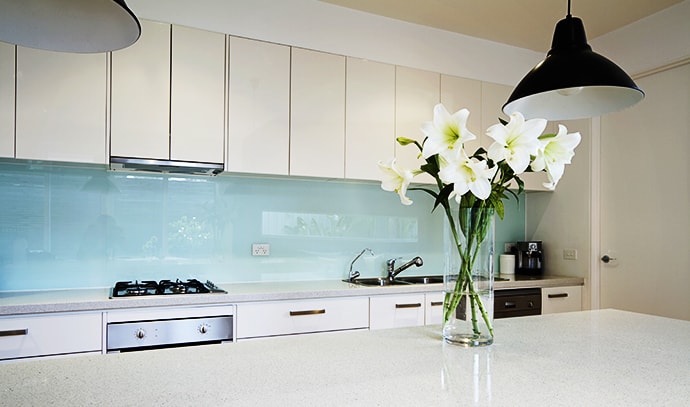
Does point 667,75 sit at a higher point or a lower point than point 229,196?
higher

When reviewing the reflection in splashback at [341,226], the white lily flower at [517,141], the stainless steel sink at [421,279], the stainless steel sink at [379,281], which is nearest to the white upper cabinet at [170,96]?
the reflection in splashback at [341,226]

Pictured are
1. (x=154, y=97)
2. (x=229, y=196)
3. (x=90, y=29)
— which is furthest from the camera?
(x=229, y=196)

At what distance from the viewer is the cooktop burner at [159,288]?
240 cm

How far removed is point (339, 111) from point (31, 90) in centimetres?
166

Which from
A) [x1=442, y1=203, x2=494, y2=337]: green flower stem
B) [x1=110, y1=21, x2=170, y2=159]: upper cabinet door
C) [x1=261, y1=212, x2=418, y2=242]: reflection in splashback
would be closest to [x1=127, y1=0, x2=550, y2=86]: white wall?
[x1=110, y1=21, x2=170, y2=159]: upper cabinet door

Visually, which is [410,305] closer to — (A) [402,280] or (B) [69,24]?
(A) [402,280]

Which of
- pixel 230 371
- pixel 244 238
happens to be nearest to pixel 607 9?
pixel 244 238

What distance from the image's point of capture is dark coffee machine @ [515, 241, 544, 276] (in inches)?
152

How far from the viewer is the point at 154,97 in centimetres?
262

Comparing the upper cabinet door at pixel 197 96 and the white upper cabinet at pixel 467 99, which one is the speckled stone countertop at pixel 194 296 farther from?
the white upper cabinet at pixel 467 99

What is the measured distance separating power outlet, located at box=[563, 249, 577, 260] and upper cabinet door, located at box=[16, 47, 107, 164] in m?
3.33

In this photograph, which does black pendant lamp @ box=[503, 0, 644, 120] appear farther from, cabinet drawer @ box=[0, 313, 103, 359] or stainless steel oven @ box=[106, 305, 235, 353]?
cabinet drawer @ box=[0, 313, 103, 359]

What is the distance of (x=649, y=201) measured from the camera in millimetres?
3340

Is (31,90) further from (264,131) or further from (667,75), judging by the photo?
(667,75)
